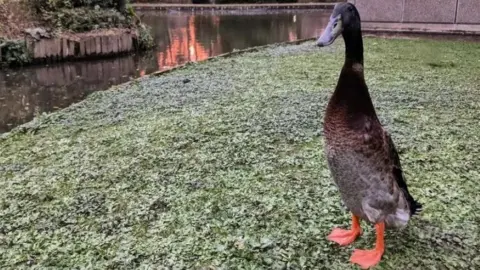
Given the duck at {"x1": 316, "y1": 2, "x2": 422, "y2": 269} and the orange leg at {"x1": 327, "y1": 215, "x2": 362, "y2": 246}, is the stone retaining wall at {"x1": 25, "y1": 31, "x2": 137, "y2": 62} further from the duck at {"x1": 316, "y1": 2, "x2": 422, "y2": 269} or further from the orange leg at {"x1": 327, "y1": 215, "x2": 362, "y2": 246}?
the duck at {"x1": 316, "y1": 2, "x2": 422, "y2": 269}

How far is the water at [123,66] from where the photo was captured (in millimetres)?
6613

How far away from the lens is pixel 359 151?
203cm

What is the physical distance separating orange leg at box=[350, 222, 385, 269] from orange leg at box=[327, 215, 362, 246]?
0.14 meters

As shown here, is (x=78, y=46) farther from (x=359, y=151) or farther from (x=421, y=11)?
(x=359, y=151)

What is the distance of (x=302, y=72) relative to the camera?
6766 millimetres

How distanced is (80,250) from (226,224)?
76 cm

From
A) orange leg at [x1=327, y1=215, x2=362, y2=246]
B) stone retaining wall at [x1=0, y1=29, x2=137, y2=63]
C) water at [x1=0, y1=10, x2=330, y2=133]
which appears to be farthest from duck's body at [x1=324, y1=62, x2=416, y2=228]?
stone retaining wall at [x1=0, y1=29, x2=137, y2=63]

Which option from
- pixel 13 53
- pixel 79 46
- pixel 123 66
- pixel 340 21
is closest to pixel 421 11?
pixel 123 66

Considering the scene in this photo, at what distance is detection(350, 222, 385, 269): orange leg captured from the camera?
2.12 m

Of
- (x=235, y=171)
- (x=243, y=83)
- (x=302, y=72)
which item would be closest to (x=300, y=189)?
(x=235, y=171)

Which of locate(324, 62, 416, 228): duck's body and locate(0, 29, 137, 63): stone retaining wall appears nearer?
locate(324, 62, 416, 228): duck's body

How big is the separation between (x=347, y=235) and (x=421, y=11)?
924cm

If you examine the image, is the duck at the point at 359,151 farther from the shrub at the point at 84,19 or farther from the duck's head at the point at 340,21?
the shrub at the point at 84,19

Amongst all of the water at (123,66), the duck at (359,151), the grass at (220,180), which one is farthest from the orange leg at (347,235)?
the water at (123,66)
